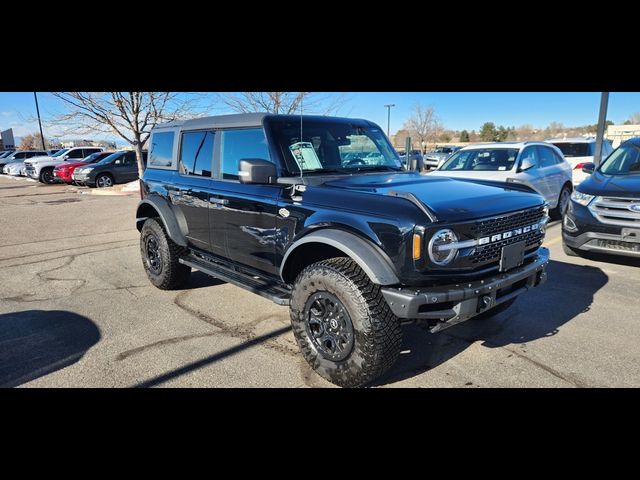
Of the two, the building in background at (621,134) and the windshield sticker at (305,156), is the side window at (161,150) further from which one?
the building in background at (621,134)

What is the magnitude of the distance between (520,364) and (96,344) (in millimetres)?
3573

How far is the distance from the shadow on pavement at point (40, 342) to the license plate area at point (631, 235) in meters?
6.21

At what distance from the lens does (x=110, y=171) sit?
1903cm

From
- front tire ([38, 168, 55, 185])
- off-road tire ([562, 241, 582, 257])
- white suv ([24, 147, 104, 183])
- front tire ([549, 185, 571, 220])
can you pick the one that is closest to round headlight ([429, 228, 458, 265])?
off-road tire ([562, 241, 582, 257])

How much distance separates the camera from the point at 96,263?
662cm

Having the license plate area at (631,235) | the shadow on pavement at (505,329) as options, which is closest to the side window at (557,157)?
the license plate area at (631,235)

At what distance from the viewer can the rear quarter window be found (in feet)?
16.8

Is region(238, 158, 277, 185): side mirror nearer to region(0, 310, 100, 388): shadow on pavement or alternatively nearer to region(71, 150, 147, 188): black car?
region(0, 310, 100, 388): shadow on pavement

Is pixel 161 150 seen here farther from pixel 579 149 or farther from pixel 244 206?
pixel 579 149

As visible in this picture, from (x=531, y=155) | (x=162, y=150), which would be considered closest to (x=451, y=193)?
(x=162, y=150)

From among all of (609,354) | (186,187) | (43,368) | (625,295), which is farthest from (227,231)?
(625,295)

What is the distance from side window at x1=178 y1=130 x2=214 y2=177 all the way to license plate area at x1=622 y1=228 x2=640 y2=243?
5182 millimetres

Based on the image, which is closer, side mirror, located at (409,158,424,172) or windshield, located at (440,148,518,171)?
side mirror, located at (409,158,424,172)
